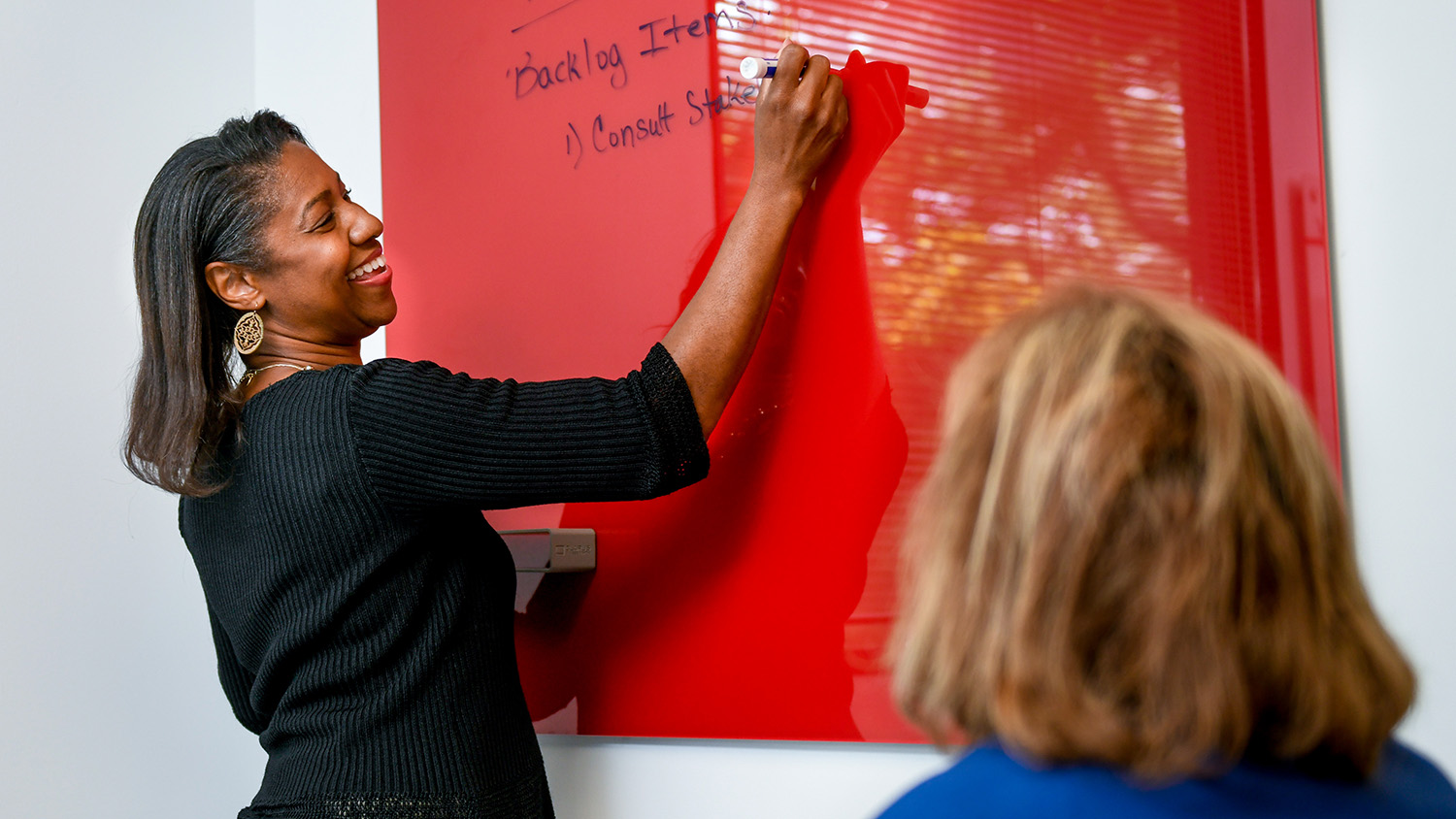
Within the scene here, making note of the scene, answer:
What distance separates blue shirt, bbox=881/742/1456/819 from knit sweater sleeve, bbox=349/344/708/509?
0.46 metres

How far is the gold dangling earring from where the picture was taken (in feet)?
3.57

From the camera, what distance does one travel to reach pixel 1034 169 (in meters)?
1.01

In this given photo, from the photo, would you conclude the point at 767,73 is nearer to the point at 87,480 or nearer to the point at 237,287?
the point at 237,287

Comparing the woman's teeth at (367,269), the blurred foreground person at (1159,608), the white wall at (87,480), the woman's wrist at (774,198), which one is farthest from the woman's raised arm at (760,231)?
the white wall at (87,480)

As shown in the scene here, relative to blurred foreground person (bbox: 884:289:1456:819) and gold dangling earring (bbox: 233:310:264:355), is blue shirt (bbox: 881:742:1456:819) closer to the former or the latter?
blurred foreground person (bbox: 884:289:1456:819)

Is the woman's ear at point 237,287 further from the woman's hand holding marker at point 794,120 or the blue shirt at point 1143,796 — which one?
the blue shirt at point 1143,796

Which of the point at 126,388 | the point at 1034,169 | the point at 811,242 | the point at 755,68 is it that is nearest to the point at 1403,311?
the point at 1034,169

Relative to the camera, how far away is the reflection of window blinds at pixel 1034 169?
0.94 metres

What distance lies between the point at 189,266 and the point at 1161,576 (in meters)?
0.95

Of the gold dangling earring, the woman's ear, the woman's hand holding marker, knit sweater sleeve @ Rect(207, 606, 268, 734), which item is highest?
the woman's hand holding marker

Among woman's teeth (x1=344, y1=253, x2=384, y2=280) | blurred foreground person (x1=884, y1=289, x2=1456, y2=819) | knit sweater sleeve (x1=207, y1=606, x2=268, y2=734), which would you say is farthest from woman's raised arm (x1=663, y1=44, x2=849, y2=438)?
knit sweater sleeve (x1=207, y1=606, x2=268, y2=734)

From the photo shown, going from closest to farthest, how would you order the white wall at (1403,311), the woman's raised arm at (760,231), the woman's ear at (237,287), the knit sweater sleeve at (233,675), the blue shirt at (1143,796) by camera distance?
the blue shirt at (1143,796) < the white wall at (1403,311) < the woman's raised arm at (760,231) < the woman's ear at (237,287) < the knit sweater sleeve at (233,675)

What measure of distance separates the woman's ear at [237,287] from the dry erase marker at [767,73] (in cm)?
54

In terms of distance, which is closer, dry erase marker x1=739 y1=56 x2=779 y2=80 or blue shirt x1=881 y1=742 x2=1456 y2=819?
blue shirt x1=881 y1=742 x2=1456 y2=819
